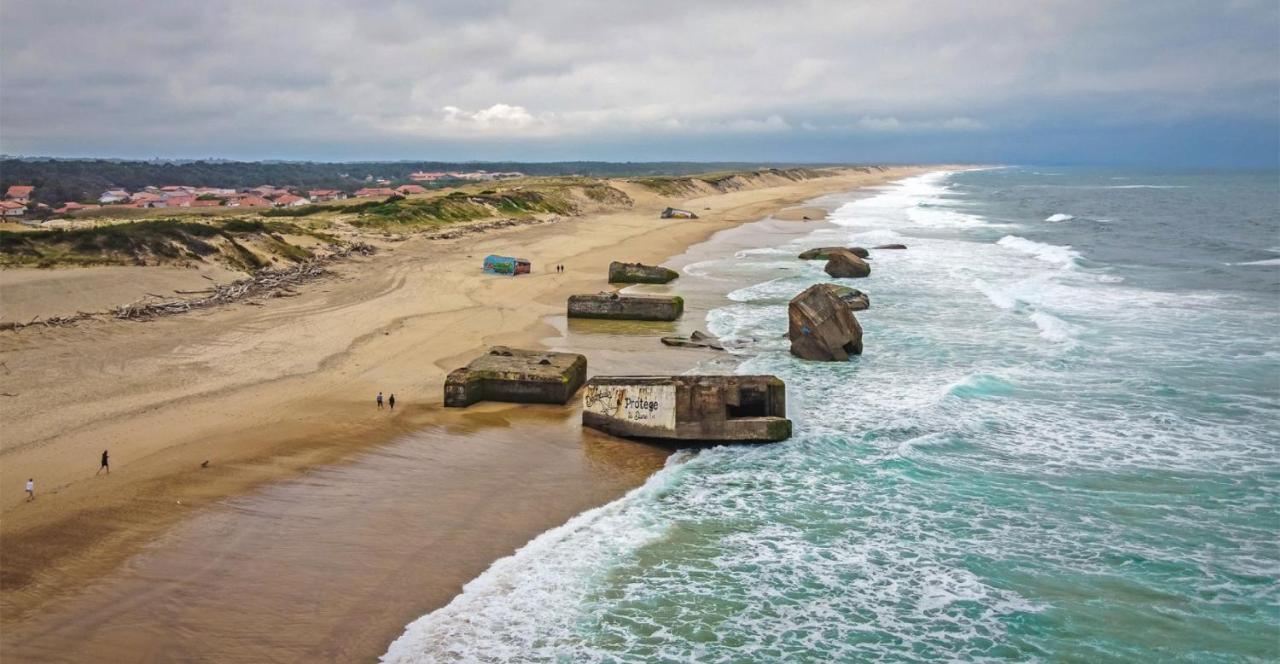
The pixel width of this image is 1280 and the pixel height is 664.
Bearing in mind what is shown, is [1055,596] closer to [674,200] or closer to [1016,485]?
[1016,485]

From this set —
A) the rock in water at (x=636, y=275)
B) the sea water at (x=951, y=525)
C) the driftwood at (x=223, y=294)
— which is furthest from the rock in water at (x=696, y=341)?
the driftwood at (x=223, y=294)

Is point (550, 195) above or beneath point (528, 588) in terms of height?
above

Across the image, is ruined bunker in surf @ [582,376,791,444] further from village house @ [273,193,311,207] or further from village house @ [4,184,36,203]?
village house @ [4,184,36,203]

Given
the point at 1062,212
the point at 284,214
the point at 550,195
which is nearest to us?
the point at 284,214

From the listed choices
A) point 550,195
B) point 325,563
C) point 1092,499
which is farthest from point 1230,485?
point 550,195

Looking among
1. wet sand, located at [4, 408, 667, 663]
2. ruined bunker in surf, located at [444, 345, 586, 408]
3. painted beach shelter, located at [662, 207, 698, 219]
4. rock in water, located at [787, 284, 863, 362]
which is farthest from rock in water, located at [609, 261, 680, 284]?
painted beach shelter, located at [662, 207, 698, 219]

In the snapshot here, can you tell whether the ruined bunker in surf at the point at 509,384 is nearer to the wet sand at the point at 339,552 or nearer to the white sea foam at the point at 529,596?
the wet sand at the point at 339,552

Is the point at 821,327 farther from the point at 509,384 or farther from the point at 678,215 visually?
the point at 678,215
